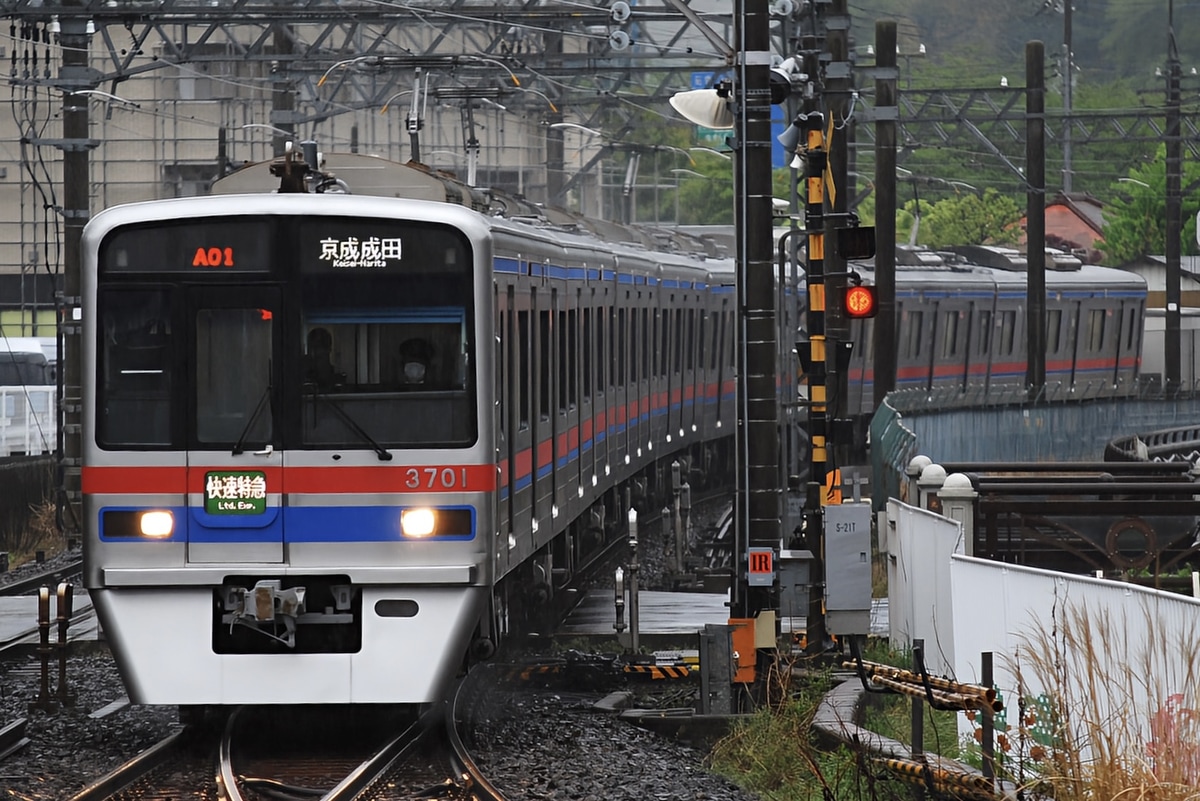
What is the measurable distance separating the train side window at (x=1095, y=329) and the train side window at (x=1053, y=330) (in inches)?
63.9

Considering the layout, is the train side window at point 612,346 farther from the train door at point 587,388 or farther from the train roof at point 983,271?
the train roof at point 983,271

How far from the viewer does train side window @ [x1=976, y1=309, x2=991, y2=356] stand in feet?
122

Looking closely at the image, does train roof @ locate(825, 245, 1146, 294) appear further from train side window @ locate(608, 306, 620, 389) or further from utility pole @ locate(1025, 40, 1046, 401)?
train side window @ locate(608, 306, 620, 389)

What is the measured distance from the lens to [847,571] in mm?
12578

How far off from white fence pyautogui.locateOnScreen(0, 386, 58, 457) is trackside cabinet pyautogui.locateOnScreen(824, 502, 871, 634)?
17.1 meters

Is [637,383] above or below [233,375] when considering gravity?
below

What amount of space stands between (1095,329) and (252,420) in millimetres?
33877

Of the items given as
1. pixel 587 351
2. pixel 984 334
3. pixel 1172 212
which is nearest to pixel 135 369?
pixel 587 351

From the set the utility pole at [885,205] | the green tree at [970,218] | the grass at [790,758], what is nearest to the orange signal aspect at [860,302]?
the grass at [790,758]

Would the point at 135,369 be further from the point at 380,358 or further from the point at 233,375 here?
the point at 380,358

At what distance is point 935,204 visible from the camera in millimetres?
87062

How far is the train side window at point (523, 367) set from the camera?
11750mm

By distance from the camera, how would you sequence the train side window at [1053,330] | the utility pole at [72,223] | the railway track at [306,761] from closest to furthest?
the railway track at [306,761] → the utility pole at [72,223] → the train side window at [1053,330]

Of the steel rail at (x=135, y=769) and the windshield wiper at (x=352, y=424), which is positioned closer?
the steel rail at (x=135, y=769)
